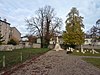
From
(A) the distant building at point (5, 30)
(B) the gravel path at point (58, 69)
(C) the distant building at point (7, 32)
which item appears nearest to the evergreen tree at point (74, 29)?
(C) the distant building at point (7, 32)

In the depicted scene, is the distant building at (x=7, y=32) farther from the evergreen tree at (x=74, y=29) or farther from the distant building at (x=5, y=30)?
the evergreen tree at (x=74, y=29)

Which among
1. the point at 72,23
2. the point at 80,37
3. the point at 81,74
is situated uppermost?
the point at 72,23

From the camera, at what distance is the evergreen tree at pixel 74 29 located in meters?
63.8

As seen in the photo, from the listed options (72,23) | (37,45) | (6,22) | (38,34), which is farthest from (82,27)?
(6,22)

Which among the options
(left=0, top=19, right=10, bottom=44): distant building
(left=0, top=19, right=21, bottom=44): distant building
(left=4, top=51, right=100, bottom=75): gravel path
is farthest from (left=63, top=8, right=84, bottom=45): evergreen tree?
(left=4, top=51, right=100, bottom=75): gravel path

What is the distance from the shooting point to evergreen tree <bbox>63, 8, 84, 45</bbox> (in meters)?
63.8

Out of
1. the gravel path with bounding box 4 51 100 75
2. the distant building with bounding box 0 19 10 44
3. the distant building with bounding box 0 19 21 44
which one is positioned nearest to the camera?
the gravel path with bounding box 4 51 100 75

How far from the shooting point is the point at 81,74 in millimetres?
10891

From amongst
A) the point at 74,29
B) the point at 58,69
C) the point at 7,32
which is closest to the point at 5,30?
the point at 7,32

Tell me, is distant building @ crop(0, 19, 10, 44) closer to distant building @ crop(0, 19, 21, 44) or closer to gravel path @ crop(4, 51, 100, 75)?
distant building @ crop(0, 19, 21, 44)

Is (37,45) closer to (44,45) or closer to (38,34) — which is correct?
(44,45)

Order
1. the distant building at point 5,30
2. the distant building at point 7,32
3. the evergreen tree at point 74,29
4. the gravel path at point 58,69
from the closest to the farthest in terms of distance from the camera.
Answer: the gravel path at point 58,69
the evergreen tree at point 74,29
the distant building at point 7,32
the distant building at point 5,30

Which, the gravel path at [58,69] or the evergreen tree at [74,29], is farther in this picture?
the evergreen tree at [74,29]

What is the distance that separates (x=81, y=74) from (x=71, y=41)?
5394cm
